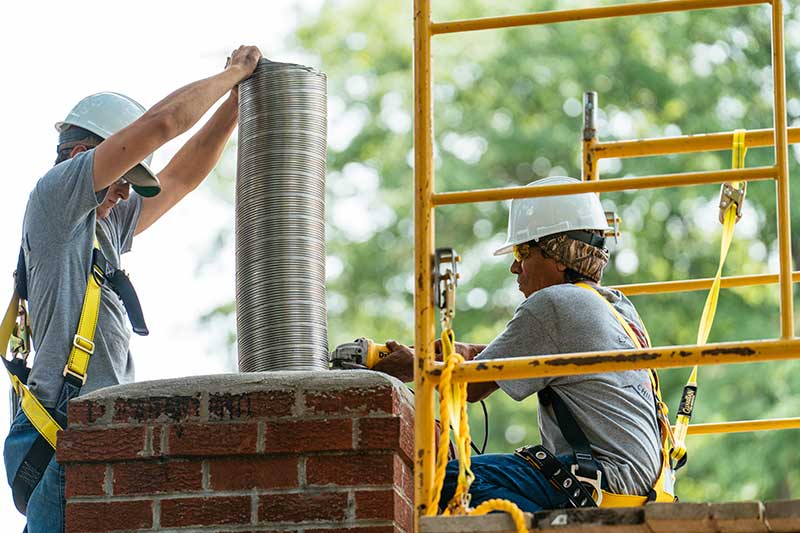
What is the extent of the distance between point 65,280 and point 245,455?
115cm

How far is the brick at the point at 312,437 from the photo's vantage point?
417 cm

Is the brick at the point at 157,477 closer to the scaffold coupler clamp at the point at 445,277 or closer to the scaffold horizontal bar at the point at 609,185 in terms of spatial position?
the scaffold coupler clamp at the point at 445,277

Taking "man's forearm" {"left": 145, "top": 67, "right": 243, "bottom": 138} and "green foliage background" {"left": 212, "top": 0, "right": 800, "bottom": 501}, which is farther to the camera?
"green foliage background" {"left": 212, "top": 0, "right": 800, "bottom": 501}

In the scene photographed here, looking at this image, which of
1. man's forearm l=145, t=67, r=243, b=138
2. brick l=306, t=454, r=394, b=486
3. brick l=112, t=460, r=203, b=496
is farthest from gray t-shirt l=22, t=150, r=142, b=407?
brick l=306, t=454, r=394, b=486

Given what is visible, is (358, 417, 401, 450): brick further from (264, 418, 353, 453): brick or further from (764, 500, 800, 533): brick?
(764, 500, 800, 533): brick

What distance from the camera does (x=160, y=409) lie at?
4289 millimetres

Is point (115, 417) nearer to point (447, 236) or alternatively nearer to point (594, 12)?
point (594, 12)

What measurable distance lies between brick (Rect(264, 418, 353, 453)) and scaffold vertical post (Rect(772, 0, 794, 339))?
1355 millimetres

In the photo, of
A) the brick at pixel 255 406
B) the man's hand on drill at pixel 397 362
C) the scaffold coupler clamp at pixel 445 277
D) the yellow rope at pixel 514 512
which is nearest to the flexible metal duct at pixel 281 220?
the man's hand on drill at pixel 397 362

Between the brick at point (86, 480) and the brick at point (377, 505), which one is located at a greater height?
the brick at point (86, 480)

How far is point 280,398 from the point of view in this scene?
4.23 metres

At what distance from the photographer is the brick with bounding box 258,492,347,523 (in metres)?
4.12

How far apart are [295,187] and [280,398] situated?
1159 mm

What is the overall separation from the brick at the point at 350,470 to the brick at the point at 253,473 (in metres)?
0.06
